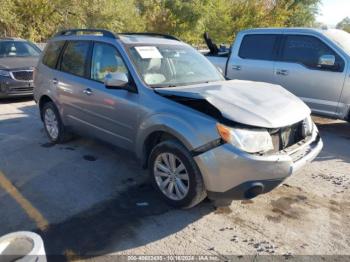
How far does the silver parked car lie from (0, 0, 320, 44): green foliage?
1683 centimetres

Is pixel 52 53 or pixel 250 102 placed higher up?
pixel 52 53

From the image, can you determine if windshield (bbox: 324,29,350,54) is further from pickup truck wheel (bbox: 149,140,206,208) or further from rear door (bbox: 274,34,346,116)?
pickup truck wheel (bbox: 149,140,206,208)

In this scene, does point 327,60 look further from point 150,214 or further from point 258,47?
point 150,214

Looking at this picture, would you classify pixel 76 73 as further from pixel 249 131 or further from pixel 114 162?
pixel 249 131

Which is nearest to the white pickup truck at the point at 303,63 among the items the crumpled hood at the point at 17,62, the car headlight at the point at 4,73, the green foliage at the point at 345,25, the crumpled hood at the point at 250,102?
the crumpled hood at the point at 250,102

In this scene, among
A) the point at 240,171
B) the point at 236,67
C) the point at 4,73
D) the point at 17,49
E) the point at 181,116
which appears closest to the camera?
the point at 240,171

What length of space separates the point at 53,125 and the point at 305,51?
15.6ft

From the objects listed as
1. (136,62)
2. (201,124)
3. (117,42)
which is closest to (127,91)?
(136,62)

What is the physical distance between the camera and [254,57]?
7.04 meters

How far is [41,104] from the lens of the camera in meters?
5.66

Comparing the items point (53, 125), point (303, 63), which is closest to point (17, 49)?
point (53, 125)

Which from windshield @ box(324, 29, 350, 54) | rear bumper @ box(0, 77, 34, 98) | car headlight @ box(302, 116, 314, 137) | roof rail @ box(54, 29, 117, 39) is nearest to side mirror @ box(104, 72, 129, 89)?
roof rail @ box(54, 29, 117, 39)

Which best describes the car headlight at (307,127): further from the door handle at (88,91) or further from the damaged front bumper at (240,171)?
the door handle at (88,91)

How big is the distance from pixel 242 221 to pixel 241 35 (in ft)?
16.6
